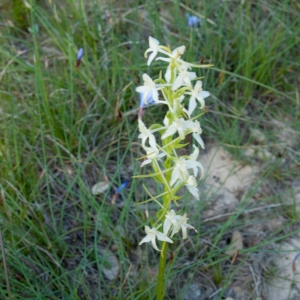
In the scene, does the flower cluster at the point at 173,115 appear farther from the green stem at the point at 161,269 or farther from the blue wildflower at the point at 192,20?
the blue wildflower at the point at 192,20

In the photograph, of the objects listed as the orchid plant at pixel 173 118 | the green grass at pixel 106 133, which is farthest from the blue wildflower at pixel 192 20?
the orchid plant at pixel 173 118

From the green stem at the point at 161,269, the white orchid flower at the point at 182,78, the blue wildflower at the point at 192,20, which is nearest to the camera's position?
the white orchid flower at the point at 182,78

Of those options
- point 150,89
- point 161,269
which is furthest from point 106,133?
point 150,89

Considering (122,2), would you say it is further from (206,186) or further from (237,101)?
(206,186)

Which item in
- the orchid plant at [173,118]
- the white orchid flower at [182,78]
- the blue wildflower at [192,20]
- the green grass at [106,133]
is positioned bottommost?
the green grass at [106,133]

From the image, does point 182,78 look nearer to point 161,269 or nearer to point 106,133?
point 161,269

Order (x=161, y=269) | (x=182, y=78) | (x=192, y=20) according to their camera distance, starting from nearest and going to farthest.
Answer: (x=182, y=78) < (x=161, y=269) < (x=192, y=20)

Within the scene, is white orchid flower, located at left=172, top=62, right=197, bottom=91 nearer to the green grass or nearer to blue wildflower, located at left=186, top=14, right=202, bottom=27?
the green grass

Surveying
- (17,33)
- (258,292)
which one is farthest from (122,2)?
(258,292)

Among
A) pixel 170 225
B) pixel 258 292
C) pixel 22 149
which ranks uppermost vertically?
pixel 170 225
